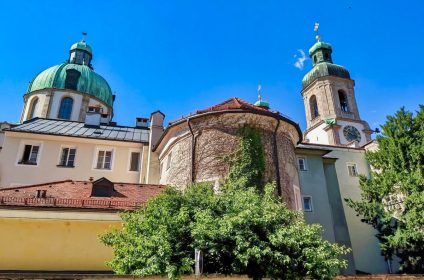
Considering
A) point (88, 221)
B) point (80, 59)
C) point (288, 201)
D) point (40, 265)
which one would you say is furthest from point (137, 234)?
point (80, 59)

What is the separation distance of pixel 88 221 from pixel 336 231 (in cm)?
1765

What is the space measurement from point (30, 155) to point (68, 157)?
2409 millimetres

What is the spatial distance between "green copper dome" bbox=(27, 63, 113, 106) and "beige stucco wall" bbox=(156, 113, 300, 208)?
25.5 metres

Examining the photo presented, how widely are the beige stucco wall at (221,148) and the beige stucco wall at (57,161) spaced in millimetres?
6717

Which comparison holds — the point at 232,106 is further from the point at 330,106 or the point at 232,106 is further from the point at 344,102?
the point at 344,102

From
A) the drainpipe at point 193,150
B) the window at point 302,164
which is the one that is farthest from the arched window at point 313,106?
the drainpipe at point 193,150

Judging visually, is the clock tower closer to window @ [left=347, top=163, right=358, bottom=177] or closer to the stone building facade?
window @ [left=347, top=163, right=358, bottom=177]

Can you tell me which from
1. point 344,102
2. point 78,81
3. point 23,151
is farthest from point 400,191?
point 78,81

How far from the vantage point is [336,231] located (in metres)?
24.9

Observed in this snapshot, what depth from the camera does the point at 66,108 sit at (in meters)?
38.5

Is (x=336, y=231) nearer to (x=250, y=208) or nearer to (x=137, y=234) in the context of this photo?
(x=250, y=208)

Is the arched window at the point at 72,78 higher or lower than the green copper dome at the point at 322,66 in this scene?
lower

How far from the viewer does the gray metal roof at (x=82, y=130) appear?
24.9 m

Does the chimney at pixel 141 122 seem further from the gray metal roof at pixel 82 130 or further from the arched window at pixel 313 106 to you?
the arched window at pixel 313 106
